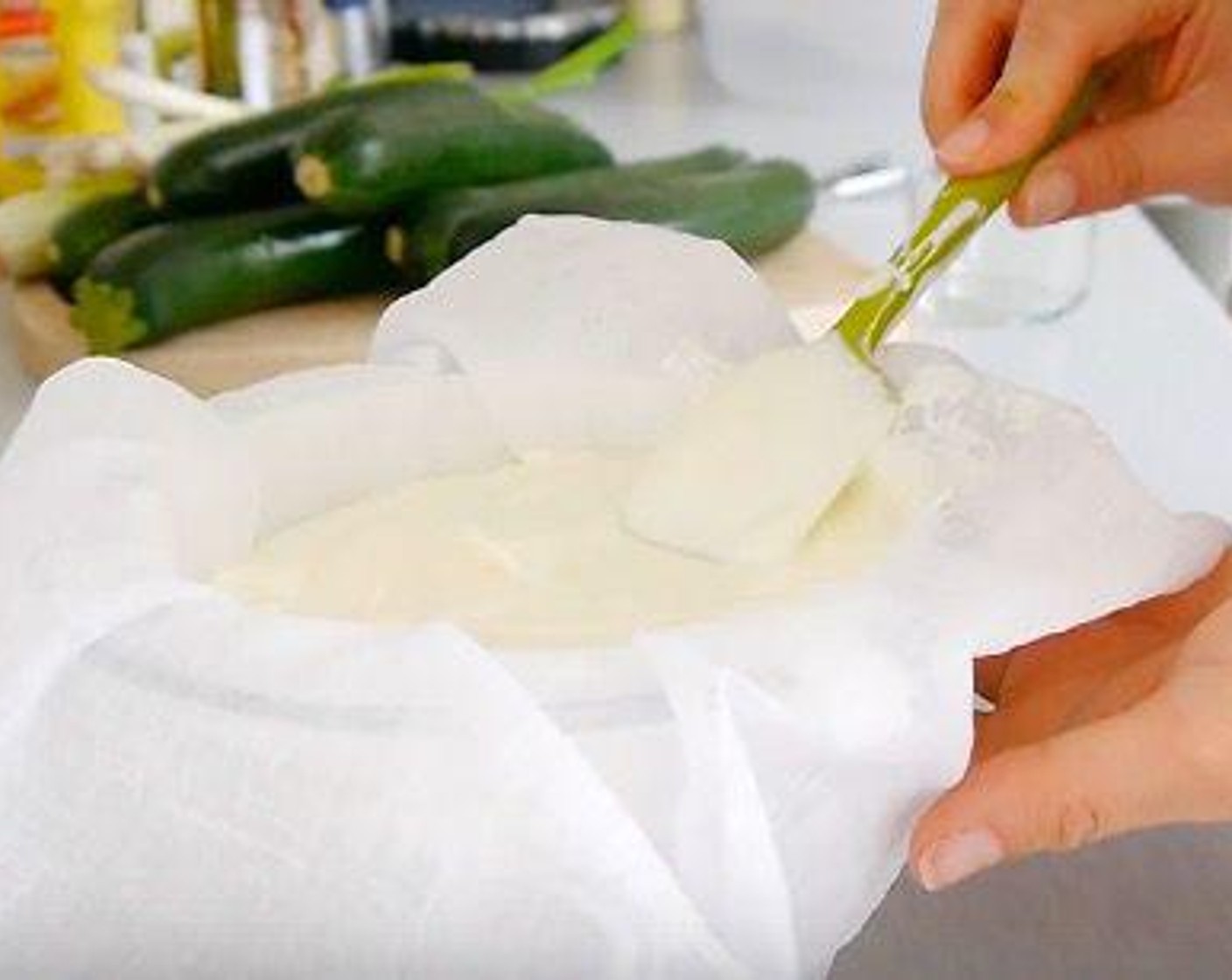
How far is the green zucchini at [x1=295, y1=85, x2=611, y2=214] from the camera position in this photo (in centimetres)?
121

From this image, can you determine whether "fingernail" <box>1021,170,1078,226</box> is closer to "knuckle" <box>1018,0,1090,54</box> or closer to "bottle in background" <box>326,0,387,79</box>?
"knuckle" <box>1018,0,1090,54</box>

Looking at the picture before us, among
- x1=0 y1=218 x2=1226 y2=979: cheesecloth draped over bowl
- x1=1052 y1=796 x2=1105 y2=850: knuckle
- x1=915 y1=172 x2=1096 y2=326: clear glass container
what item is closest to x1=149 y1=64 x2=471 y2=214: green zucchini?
x1=915 y1=172 x2=1096 y2=326: clear glass container

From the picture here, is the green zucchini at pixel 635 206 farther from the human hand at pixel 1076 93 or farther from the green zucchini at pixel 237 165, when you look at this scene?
the human hand at pixel 1076 93

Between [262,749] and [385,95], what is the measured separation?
0.81 m

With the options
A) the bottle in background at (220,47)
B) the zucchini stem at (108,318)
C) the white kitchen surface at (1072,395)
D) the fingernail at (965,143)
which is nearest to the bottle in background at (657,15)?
the white kitchen surface at (1072,395)

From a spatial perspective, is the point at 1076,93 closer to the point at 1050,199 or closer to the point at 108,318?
the point at 1050,199

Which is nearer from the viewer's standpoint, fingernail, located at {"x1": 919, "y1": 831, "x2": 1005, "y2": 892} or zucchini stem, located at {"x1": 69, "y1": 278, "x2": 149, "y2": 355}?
fingernail, located at {"x1": 919, "y1": 831, "x2": 1005, "y2": 892}

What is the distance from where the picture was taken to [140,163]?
132 cm

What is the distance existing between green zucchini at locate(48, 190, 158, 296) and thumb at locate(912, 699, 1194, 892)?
76 cm

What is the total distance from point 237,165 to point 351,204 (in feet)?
0.29

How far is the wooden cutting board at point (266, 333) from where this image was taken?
1.15 metres

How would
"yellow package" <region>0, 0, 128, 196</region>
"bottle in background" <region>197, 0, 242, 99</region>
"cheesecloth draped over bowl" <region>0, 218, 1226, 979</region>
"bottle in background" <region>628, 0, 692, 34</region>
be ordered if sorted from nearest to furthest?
1. "cheesecloth draped over bowl" <region>0, 218, 1226, 979</region>
2. "yellow package" <region>0, 0, 128, 196</region>
3. "bottle in background" <region>197, 0, 242, 99</region>
4. "bottle in background" <region>628, 0, 692, 34</region>

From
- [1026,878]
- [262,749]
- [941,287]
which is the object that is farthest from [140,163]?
[262,749]

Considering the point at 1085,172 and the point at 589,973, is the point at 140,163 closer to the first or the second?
the point at 1085,172
